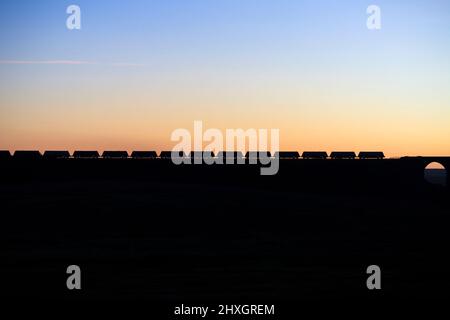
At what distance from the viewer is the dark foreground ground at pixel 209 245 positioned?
25656 millimetres

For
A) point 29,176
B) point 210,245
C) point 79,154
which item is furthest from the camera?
point 79,154

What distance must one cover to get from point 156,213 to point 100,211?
398 cm

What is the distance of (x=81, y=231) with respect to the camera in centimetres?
4412

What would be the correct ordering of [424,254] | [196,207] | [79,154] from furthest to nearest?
[79,154]
[196,207]
[424,254]

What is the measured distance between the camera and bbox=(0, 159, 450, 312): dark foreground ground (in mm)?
25656

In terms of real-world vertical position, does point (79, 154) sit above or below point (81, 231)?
above

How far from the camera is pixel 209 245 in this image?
127 feet

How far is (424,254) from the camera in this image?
118 feet
